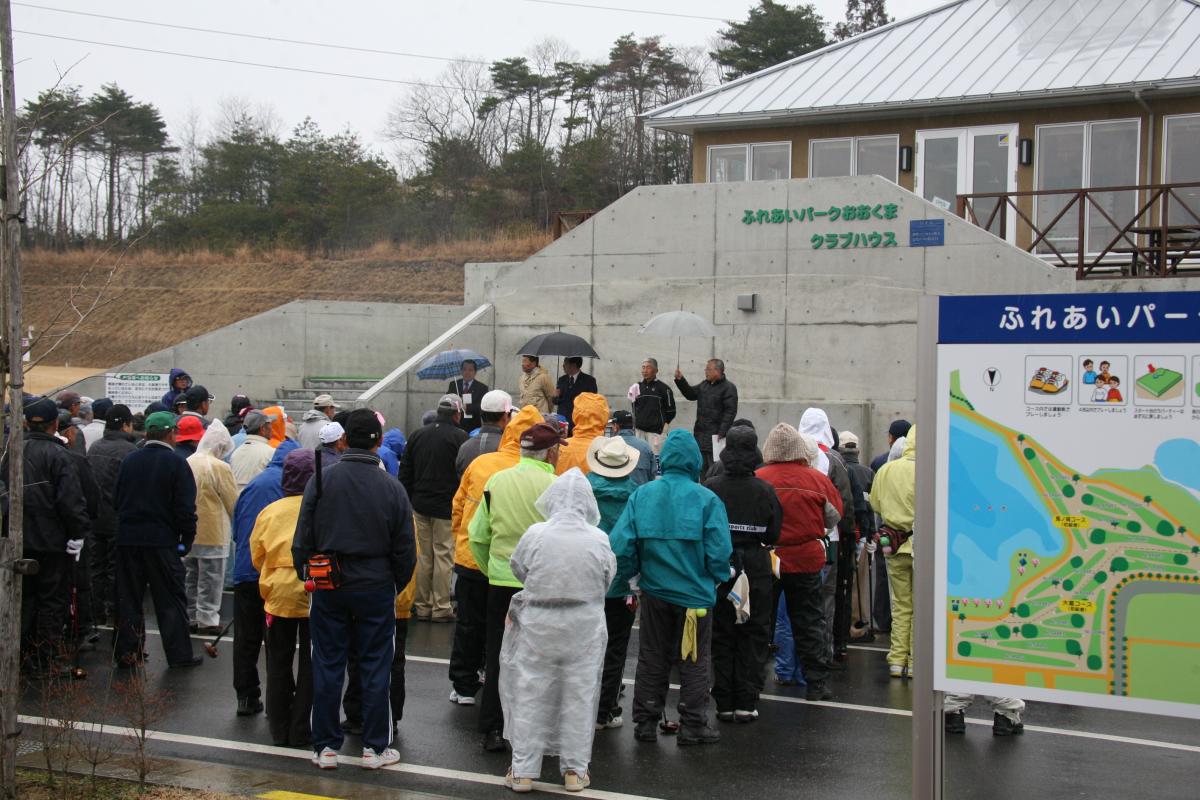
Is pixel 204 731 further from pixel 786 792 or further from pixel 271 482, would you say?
pixel 786 792

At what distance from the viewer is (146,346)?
4544 centimetres

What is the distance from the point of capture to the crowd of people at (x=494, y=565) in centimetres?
693

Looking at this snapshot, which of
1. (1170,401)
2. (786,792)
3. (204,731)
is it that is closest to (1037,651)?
(1170,401)

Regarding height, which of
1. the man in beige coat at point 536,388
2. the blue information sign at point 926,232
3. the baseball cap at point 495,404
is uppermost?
the blue information sign at point 926,232

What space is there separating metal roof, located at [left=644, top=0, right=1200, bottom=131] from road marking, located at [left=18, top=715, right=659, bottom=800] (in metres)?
18.8

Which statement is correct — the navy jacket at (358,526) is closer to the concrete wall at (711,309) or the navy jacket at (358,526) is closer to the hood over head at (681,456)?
the hood over head at (681,456)

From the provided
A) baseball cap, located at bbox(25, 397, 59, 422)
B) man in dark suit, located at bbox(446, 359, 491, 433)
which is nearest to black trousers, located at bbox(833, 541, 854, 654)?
baseball cap, located at bbox(25, 397, 59, 422)

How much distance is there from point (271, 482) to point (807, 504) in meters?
3.97

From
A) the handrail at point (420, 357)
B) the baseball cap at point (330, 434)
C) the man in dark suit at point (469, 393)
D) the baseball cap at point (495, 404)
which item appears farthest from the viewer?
the handrail at point (420, 357)

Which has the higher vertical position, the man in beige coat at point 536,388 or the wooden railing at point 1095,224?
the wooden railing at point 1095,224

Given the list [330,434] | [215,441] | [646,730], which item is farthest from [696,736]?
[215,441]

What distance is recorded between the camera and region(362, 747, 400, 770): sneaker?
7.17 metres

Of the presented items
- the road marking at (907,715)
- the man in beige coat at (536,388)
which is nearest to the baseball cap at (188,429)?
the road marking at (907,715)

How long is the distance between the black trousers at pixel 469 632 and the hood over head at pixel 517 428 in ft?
2.89
